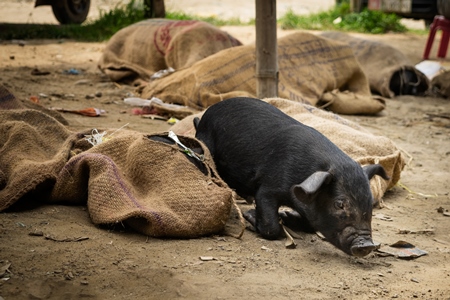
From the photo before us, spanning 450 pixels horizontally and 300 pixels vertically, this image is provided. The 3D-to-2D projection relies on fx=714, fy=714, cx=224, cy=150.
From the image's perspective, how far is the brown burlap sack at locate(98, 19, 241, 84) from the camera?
28.2 ft

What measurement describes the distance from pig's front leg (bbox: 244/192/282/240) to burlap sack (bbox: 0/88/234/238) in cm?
20

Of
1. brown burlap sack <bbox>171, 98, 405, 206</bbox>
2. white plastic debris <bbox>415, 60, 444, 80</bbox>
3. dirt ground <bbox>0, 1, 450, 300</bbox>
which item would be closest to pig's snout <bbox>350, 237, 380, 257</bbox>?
dirt ground <bbox>0, 1, 450, 300</bbox>

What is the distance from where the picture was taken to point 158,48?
887 cm

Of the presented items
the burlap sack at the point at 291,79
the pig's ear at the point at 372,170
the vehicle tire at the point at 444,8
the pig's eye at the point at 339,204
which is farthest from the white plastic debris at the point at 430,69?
the pig's eye at the point at 339,204

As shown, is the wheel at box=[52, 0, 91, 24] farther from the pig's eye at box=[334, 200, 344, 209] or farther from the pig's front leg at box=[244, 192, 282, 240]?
the pig's eye at box=[334, 200, 344, 209]

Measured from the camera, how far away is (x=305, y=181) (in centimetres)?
387

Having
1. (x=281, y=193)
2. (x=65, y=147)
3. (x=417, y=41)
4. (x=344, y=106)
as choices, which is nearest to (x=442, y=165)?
(x=344, y=106)

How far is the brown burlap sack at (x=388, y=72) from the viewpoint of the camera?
930 cm

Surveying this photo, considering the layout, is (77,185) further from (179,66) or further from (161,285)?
(179,66)

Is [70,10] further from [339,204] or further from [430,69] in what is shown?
[339,204]

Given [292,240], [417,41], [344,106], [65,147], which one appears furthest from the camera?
[417,41]

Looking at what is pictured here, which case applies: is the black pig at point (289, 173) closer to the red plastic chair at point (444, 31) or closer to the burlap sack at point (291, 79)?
the burlap sack at point (291, 79)


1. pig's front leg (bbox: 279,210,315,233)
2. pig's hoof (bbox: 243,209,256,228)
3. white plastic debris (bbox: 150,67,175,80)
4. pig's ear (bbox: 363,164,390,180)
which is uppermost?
pig's ear (bbox: 363,164,390,180)

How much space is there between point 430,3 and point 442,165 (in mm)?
9631
